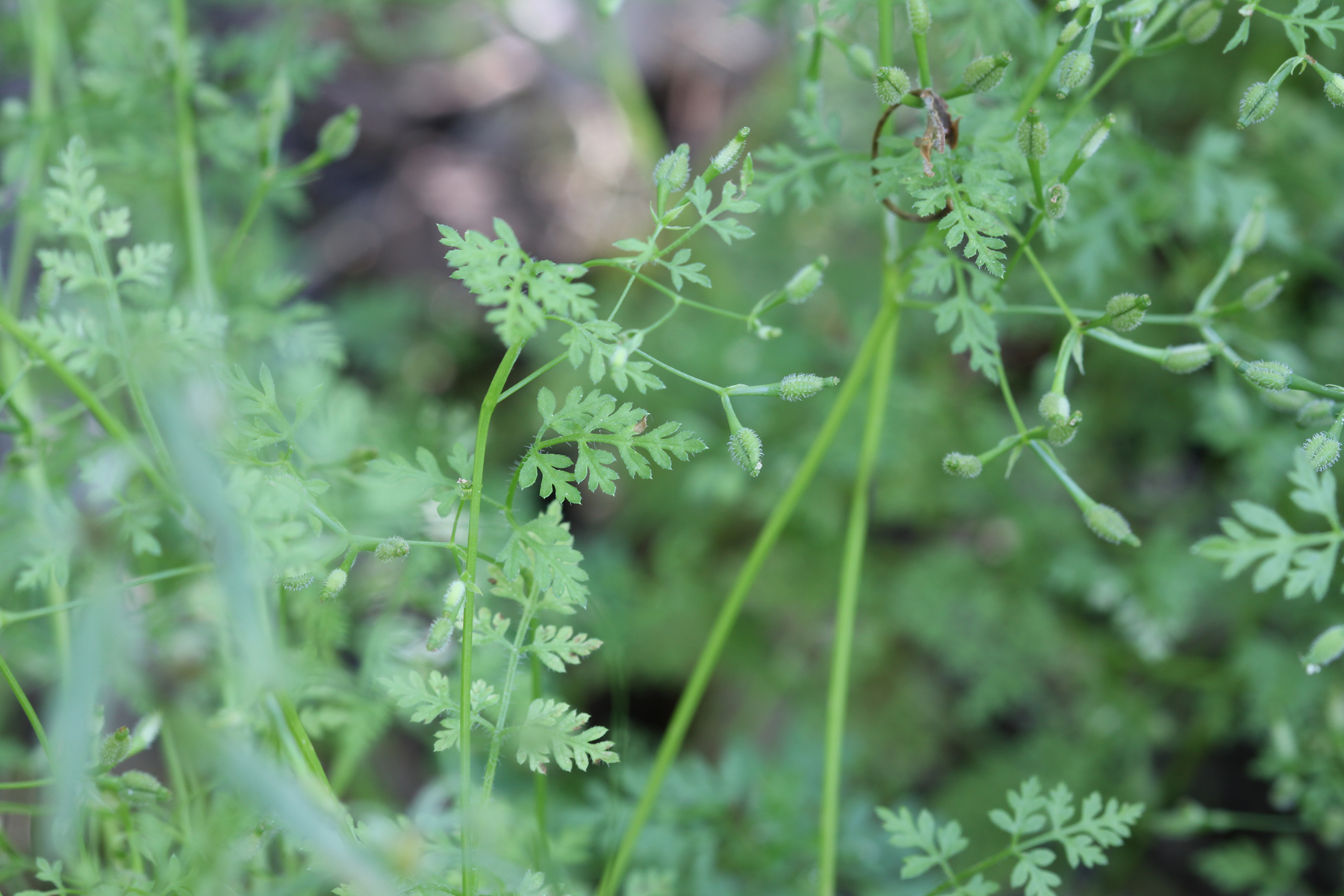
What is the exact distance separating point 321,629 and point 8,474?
22.2 inches

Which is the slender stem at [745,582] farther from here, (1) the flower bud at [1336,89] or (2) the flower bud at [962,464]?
(1) the flower bud at [1336,89]

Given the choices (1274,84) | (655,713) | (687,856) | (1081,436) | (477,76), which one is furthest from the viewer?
(477,76)

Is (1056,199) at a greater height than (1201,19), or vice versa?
(1201,19)

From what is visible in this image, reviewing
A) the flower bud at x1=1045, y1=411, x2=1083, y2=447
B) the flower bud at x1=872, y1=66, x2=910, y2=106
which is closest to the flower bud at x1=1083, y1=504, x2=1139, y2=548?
the flower bud at x1=1045, y1=411, x2=1083, y2=447

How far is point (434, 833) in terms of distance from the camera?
46.0 inches

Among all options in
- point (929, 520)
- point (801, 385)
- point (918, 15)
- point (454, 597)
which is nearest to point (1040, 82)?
point (918, 15)

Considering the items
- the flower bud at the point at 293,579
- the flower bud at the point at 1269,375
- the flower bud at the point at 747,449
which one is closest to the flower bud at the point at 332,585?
the flower bud at the point at 293,579

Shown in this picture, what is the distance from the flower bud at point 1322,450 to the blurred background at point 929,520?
1.64ft

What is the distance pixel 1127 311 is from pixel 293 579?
40.3 inches

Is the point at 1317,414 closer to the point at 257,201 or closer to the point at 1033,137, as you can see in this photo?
the point at 1033,137

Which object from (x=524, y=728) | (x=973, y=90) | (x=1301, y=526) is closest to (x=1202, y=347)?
(x=973, y=90)

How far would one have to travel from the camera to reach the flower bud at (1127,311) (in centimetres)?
106

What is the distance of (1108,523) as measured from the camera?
3.55 ft

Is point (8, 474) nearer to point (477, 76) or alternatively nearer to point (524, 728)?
point (524, 728)
